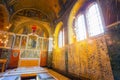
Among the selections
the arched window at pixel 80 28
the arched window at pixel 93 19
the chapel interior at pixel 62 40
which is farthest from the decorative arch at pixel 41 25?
the arched window at pixel 93 19

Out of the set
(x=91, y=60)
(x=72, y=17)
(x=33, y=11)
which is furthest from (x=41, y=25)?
(x=91, y=60)

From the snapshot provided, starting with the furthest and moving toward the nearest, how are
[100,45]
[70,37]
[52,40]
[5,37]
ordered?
[52,40]
[5,37]
[70,37]
[100,45]

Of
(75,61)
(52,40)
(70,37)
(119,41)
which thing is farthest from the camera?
(52,40)

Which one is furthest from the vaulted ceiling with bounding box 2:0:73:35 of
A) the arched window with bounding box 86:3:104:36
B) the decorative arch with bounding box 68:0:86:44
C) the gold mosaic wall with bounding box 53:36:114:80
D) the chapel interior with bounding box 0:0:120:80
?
the gold mosaic wall with bounding box 53:36:114:80

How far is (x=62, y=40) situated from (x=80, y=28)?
2.57 meters

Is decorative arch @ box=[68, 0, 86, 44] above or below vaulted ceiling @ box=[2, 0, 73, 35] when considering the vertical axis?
below

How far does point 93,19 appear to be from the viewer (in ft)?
13.4

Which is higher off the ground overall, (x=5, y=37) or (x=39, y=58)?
(x=5, y=37)

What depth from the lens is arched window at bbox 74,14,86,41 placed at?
476cm

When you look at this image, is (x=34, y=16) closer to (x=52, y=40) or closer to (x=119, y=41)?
(x=52, y=40)

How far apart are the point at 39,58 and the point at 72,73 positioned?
4.69 m

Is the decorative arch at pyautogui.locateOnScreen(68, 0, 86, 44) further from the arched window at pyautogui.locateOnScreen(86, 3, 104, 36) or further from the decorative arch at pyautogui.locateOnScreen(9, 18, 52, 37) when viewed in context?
the decorative arch at pyautogui.locateOnScreen(9, 18, 52, 37)

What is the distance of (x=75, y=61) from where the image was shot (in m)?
4.43

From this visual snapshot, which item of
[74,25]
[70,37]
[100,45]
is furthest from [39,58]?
[100,45]
